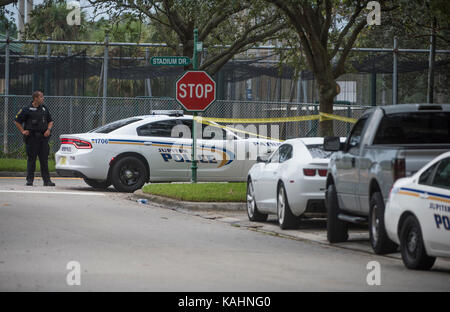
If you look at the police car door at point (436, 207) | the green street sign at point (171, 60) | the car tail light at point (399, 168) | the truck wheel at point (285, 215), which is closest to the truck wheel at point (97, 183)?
the green street sign at point (171, 60)

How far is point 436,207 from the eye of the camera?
901cm

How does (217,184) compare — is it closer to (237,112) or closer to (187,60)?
(187,60)

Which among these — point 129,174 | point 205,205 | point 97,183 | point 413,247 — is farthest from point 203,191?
point 413,247

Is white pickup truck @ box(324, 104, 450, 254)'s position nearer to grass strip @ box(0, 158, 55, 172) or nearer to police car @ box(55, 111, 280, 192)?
police car @ box(55, 111, 280, 192)

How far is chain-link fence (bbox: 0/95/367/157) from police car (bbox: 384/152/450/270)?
16788mm

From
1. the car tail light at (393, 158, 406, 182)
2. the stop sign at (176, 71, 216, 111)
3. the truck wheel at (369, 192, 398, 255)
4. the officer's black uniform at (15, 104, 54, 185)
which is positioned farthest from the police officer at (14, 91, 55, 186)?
the car tail light at (393, 158, 406, 182)

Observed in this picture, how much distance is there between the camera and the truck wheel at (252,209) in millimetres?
14992

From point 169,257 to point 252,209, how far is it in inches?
210

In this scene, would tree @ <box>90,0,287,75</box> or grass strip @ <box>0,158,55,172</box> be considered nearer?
grass strip @ <box>0,158,55,172</box>

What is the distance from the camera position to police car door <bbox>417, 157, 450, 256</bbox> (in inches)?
349

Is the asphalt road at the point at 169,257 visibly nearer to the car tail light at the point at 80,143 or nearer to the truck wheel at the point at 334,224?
the truck wheel at the point at 334,224

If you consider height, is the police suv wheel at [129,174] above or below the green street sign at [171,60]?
below

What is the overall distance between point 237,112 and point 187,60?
763 centimetres

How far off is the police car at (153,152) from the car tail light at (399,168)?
973cm
